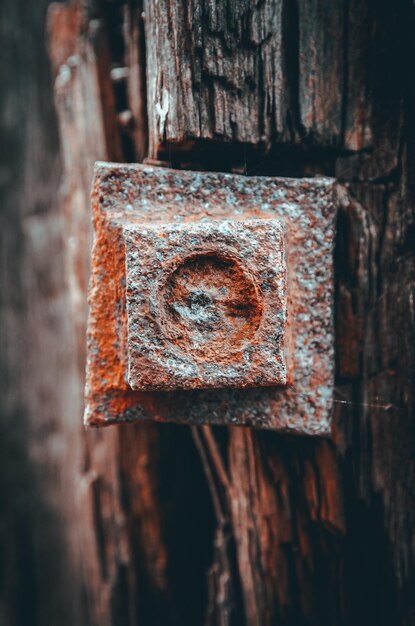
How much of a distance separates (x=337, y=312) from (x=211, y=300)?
252 millimetres

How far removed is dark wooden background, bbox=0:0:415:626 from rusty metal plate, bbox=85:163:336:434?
3.2 inches

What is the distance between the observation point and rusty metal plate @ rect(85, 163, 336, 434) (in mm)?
634

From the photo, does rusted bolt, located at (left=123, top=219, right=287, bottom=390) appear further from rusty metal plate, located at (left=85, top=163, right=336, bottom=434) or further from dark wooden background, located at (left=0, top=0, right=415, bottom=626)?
dark wooden background, located at (left=0, top=0, right=415, bottom=626)

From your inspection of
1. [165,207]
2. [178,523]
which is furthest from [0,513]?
[165,207]

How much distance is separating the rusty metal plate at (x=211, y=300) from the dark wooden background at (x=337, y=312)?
0.08 m

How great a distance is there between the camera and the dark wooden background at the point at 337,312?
2.40 feet

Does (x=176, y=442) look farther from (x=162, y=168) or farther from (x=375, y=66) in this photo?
(x=375, y=66)

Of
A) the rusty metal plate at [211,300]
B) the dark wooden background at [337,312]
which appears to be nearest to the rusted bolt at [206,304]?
the rusty metal plate at [211,300]

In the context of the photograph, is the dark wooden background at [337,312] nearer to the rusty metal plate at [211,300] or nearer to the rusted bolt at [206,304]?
the rusty metal plate at [211,300]

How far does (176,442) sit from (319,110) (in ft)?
2.34

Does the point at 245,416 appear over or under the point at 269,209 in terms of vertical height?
under

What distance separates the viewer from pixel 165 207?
700 millimetres

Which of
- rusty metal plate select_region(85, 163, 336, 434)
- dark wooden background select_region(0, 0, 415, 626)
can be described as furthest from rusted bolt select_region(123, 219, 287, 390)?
dark wooden background select_region(0, 0, 415, 626)

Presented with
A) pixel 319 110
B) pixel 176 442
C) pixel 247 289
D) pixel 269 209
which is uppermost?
pixel 319 110
